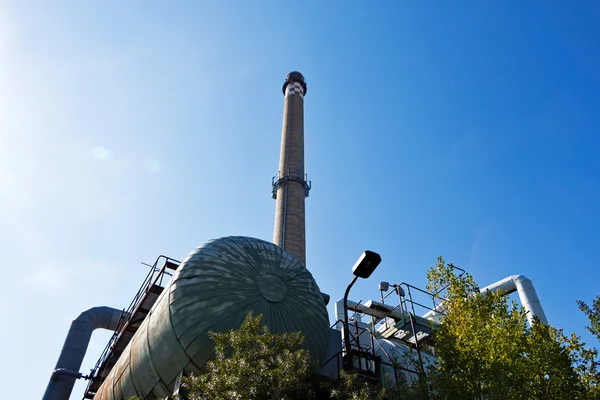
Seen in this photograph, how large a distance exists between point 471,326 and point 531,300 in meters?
15.2

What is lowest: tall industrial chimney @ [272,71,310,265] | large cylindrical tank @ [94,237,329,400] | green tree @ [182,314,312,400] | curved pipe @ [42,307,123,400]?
green tree @ [182,314,312,400]

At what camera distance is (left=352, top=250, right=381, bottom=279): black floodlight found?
33.4 ft

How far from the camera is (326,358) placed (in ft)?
42.4

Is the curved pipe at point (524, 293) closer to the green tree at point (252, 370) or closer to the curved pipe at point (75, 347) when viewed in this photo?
the green tree at point (252, 370)

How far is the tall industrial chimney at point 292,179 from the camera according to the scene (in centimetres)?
2961

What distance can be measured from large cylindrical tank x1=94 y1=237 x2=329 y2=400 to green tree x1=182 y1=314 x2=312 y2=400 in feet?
A: 5.34

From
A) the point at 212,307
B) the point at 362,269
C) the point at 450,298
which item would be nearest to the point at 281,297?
the point at 212,307

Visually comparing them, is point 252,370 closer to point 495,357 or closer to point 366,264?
point 366,264

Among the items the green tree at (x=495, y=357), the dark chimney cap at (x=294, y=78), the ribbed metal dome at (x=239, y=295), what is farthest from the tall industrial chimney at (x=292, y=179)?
the green tree at (x=495, y=357)

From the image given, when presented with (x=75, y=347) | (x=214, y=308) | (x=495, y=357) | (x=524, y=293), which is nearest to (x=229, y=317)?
(x=214, y=308)

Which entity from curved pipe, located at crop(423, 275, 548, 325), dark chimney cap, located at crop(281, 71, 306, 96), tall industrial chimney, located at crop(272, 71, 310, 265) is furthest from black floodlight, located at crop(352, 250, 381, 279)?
dark chimney cap, located at crop(281, 71, 306, 96)

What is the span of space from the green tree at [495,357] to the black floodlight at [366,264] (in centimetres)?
246

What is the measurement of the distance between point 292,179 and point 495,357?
23.8 m

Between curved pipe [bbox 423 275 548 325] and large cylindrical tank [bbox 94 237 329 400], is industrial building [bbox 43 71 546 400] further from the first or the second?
curved pipe [bbox 423 275 548 325]
